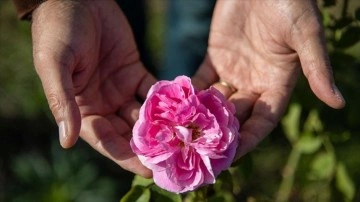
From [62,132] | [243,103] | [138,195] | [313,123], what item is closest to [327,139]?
[313,123]

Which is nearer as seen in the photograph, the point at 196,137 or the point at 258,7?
the point at 196,137

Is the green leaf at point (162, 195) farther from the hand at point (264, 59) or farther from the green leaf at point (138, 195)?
the hand at point (264, 59)

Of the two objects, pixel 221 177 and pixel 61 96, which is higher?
pixel 61 96

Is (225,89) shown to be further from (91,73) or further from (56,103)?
(56,103)

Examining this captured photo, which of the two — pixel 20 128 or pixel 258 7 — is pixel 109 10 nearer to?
pixel 258 7

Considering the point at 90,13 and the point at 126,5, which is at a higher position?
the point at 90,13

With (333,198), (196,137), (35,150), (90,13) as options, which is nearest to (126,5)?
(35,150)

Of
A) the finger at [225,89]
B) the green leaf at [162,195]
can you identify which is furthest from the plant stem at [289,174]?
the green leaf at [162,195]

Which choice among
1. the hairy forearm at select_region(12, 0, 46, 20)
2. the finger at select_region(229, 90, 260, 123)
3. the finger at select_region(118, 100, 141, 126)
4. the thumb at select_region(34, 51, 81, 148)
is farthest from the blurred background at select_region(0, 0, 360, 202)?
the hairy forearm at select_region(12, 0, 46, 20)
